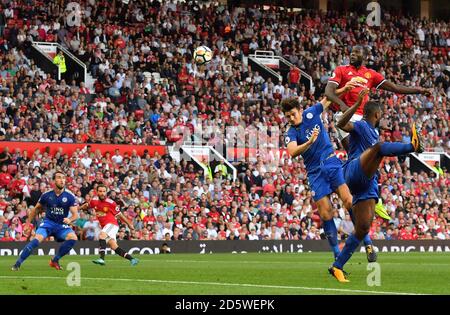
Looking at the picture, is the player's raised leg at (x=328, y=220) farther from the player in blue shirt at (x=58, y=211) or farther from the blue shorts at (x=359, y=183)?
the player in blue shirt at (x=58, y=211)

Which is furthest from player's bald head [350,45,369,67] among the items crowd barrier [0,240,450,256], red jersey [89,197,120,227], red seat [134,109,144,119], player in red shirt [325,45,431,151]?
red seat [134,109,144,119]

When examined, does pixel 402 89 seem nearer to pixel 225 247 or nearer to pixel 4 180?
pixel 225 247

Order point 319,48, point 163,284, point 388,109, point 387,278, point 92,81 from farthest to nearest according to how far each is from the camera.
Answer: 1. point 319,48
2. point 388,109
3. point 92,81
4. point 387,278
5. point 163,284

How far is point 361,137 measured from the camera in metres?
15.3

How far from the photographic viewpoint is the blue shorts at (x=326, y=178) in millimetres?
15867

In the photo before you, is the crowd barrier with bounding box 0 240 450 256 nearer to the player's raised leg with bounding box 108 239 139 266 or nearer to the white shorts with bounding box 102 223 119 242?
the white shorts with bounding box 102 223 119 242

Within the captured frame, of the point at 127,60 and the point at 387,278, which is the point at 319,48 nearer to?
the point at 127,60

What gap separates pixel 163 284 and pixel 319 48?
32.4 metres

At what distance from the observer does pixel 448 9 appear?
56156 mm

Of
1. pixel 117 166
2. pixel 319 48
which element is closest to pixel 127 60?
pixel 117 166

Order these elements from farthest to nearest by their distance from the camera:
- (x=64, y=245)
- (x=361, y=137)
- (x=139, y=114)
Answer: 1. (x=139, y=114)
2. (x=64, y=245)
3. (x=361, y=137)

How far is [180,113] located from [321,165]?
2074 cm

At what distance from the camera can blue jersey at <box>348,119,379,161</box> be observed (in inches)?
598

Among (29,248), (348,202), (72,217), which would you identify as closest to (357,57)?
(348,202)
